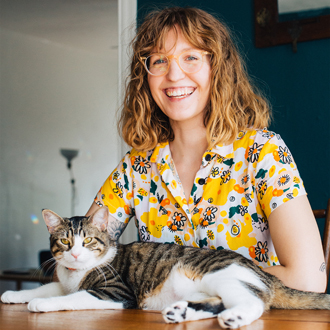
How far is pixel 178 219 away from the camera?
1501 mm

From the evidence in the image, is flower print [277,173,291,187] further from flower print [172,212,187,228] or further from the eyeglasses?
the eyeglasses

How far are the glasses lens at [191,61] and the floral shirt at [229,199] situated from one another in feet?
0.96

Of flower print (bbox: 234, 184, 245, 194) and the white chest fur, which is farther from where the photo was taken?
flower print (bbox: 234, 184, 245, 194)

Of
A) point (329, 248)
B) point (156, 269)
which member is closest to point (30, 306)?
point (156, 269)

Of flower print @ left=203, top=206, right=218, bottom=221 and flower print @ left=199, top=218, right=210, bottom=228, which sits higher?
flower print @ left=203, top=206, right=218, bottom=221

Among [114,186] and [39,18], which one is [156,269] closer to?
[114,186]

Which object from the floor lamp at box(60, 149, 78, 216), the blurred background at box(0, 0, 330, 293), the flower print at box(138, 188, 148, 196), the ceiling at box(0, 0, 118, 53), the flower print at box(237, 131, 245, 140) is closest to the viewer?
the flower print at box(237, 131, 245, 140)

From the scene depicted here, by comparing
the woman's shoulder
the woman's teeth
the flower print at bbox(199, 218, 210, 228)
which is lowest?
the flower print at bbox(199, 218, 210, 228)

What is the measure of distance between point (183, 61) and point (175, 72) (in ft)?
0.17

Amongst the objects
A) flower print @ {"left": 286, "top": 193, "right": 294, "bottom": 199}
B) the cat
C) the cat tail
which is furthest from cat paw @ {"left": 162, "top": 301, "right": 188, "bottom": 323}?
flower print @ {"left": 286, "top": 193, "right": 294, "bottom": 199}

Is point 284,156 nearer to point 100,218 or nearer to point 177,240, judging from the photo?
point 177,240

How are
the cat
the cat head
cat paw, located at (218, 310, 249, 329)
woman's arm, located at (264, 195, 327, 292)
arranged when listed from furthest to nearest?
the cat head < woman's arm, located at (264, 195, 327, 292) < the cat < cat paw, located at (218, 310, 249, 329)

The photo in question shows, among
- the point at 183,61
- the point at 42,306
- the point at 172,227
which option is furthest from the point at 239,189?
the point at 42,306

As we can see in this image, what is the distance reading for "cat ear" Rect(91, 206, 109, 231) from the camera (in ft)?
4.51
